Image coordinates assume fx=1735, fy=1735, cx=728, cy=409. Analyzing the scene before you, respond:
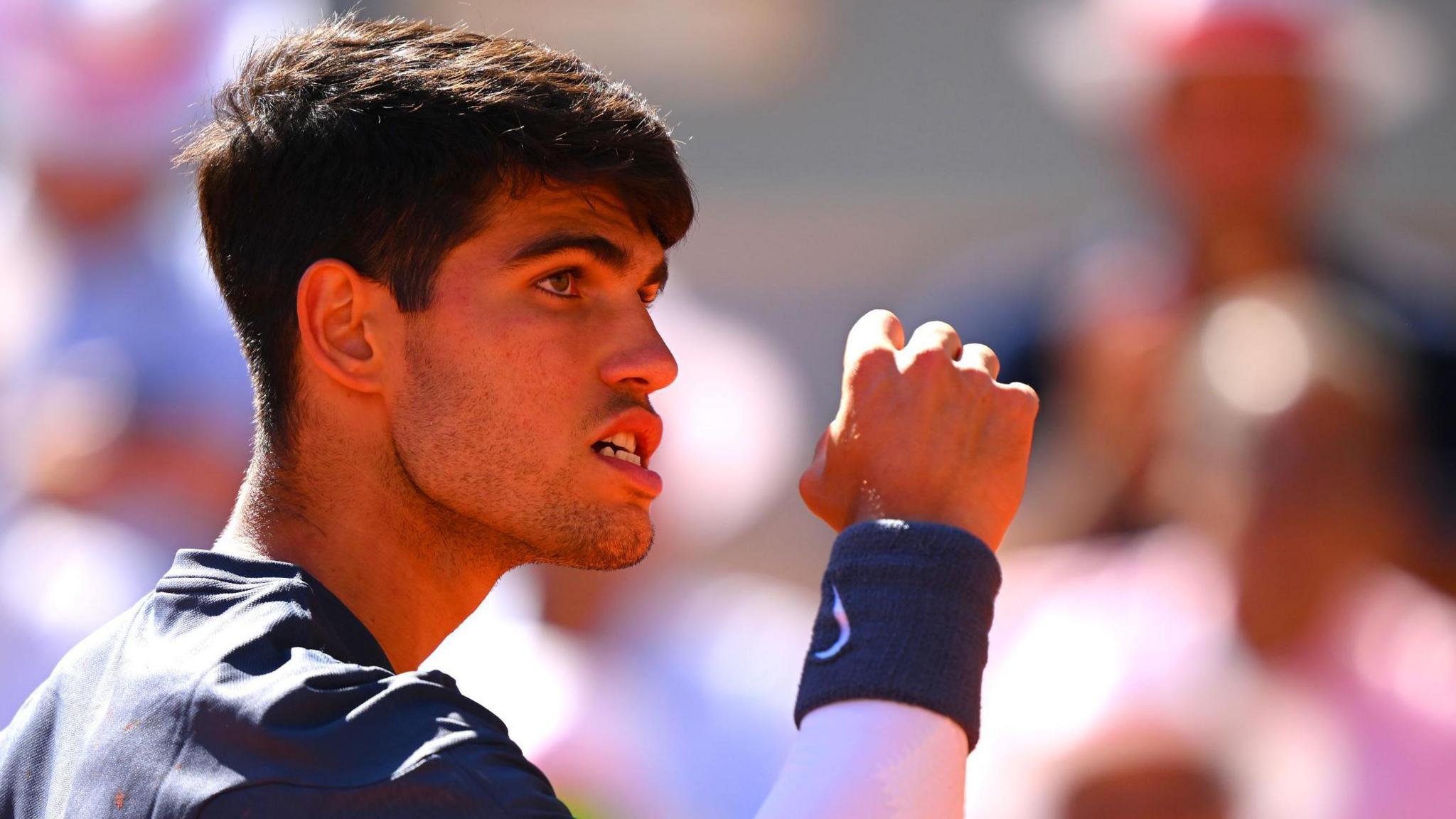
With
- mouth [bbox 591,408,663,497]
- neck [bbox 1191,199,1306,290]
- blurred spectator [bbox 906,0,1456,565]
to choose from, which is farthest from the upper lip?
neck [bbox 1191,199,1306,290]

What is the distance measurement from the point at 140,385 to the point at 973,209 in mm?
2537

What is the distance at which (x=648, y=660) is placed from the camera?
3.76 m

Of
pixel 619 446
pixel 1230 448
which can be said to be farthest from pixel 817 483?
pixel 1230 448

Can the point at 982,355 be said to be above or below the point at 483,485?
above

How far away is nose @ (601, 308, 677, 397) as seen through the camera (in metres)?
1.72

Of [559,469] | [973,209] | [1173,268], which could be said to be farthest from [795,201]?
[559,469]

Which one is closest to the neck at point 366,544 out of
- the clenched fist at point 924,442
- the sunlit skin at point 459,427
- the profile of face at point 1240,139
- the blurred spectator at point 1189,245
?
the sunlit skin at point 459,427

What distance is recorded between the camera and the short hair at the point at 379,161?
1708 millimetres

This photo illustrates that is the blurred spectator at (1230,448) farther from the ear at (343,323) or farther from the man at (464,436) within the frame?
the ear at (343,323)

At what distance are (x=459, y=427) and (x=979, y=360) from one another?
1.66 ft

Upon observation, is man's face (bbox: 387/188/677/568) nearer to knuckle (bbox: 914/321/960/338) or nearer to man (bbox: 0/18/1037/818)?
man (bbox: 0/18/1037/818)

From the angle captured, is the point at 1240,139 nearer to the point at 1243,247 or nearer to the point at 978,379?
the point at 1243,247

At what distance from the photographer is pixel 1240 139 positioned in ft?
13.5

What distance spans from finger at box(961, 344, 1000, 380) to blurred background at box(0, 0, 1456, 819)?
1416 mm
